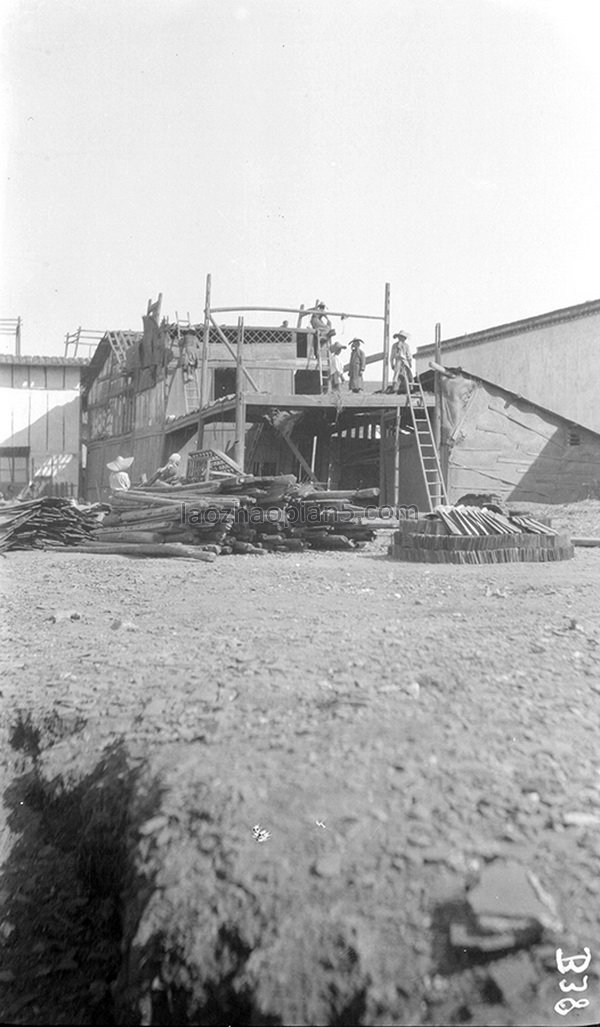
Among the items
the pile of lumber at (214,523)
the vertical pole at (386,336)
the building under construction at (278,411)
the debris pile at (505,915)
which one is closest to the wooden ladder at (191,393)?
the building under construction at (278,411)

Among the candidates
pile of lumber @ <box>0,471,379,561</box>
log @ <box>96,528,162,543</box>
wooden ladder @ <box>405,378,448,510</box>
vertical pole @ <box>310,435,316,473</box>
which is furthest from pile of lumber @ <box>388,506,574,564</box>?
vertical pole @ <box>310,435,316,473</box>

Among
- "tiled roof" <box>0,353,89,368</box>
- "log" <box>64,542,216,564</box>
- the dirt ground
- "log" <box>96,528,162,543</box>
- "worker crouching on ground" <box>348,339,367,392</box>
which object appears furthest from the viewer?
"tiled roof" <box>0,353,89,368</box>

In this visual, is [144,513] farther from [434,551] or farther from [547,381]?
[547,381]

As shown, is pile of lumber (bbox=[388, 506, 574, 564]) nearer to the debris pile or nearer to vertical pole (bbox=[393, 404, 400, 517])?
the debris pile

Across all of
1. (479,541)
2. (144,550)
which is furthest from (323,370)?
(479,541)

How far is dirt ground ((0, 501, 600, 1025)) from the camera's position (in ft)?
5.52

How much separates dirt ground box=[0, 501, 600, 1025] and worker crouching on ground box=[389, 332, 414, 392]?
1180 centimetres

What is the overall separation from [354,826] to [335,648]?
1739 millimetres

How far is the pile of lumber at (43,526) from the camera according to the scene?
32.4 feet

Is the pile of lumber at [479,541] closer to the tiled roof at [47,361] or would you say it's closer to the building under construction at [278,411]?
the building under construction at [278,411]

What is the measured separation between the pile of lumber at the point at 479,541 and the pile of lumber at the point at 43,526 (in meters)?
4.38

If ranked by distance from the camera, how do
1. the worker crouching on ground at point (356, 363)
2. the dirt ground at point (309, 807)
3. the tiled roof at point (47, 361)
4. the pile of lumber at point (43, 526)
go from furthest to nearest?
the tiled roof at point (47, 361) < the worker crouching on ground at point (356, 363) < the pile of lumber at point (43, 526) < the dirt ground at point (309, 807)

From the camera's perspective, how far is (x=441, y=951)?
1684 mm

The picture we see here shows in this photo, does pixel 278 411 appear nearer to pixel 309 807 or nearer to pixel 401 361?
pixel 401 361
